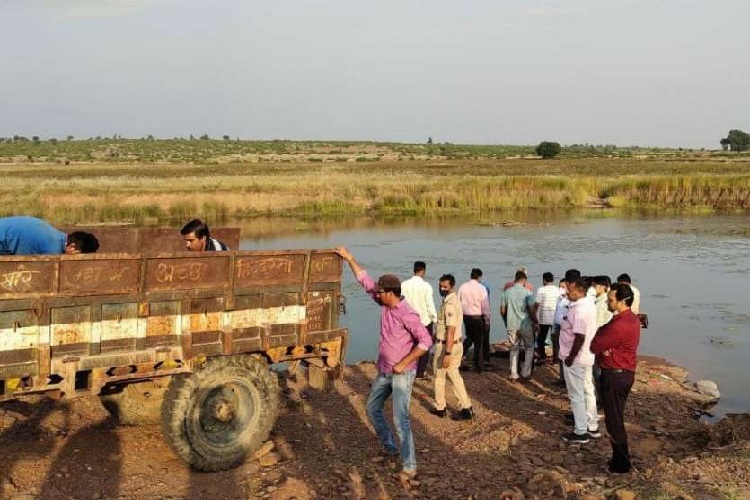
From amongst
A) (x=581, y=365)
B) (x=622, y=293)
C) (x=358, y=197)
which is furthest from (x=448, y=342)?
(x=358, y=197)

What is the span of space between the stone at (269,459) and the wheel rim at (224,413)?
0.33 meters

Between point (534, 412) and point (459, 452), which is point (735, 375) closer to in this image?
point (534, 412)

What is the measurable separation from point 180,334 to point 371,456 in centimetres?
217

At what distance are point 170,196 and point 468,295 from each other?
1009 inches

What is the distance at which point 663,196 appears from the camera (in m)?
41.1

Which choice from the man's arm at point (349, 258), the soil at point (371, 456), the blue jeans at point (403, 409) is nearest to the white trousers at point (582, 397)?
the soil at point (371, 456)

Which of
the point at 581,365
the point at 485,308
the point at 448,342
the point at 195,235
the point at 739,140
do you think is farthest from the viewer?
the point at 739,140

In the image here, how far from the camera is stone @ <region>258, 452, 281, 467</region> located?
6.98m

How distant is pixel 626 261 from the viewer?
23.3 m

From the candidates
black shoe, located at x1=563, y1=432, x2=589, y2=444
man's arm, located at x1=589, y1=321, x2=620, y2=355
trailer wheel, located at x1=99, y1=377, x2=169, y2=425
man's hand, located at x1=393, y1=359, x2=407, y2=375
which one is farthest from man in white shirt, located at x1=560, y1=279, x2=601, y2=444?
trailer wheel, located at x1=99, y1=377, x2=169, y2=425

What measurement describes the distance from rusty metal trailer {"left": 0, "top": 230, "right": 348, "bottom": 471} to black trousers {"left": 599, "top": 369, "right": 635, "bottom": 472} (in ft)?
8.17

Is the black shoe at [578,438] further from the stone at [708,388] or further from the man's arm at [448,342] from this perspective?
the stone at [708,388]

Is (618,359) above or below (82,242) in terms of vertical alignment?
below

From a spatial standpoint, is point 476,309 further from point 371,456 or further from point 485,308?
point 371,456
